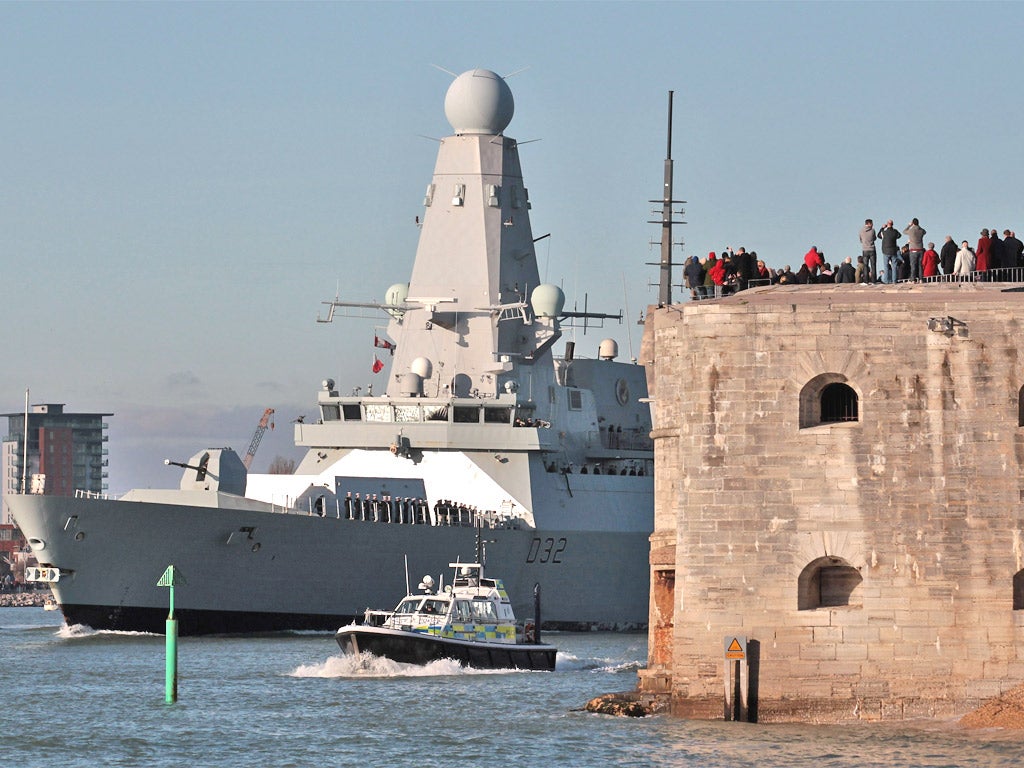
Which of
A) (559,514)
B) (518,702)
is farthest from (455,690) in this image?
(559,514)

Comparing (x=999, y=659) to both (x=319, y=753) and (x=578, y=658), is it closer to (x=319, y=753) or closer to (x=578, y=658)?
(x=319, y=753)

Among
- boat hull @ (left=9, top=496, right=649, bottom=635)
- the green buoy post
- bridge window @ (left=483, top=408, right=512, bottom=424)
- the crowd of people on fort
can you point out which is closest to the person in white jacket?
the crowd of people on fort

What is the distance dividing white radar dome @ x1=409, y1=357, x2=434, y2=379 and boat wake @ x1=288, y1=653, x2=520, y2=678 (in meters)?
19.2

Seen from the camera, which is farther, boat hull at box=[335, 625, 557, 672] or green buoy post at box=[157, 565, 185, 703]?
boat hull at box=[335, 625, 557, 672]

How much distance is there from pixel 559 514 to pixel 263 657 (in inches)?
639

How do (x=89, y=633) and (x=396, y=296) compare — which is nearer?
(x=89, y=633)

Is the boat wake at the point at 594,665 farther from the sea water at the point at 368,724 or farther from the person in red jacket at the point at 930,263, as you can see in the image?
the person in red jacket at the point at 930,263

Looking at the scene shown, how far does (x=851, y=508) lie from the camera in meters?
25.7

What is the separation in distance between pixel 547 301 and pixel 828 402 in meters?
31.8

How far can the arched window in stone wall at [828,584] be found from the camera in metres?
25.7

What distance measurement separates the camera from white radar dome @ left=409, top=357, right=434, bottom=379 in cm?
5703

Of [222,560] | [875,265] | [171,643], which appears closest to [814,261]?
[875,265]

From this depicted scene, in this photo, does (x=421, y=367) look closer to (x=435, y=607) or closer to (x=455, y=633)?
(x=435, y=607)

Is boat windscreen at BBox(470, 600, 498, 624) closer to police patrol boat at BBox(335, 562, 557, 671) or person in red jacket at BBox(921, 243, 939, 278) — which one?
police patrol boat at BBox(335, 562, 557, 671)
